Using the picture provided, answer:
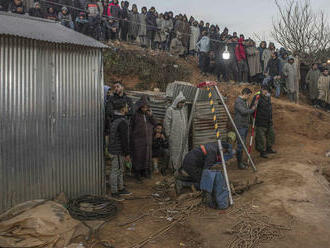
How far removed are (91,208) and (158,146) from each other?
3.22 metres

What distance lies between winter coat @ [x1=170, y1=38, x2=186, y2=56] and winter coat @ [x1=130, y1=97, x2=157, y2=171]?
811 centimetres

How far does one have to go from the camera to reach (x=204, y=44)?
13711 millimetres

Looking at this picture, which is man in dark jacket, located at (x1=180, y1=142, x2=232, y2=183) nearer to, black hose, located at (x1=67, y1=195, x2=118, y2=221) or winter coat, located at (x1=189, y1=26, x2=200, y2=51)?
black hose, located at (x1=67, y1=195, x2=118, y2=221)

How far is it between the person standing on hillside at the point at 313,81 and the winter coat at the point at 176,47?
19.6 ft

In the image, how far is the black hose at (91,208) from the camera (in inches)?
199

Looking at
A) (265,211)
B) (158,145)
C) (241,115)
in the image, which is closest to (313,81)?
(241,115)

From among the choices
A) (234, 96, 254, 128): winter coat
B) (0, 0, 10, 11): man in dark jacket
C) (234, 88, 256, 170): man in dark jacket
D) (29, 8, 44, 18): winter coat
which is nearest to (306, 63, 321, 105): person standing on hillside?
(234, 88, 256, 170): man in dark jacket

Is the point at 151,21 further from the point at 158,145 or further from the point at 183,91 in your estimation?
the point at 158,145

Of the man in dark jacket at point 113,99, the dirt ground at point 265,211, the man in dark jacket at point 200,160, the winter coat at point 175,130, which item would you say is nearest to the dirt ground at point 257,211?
the dirt ground at point 265,211

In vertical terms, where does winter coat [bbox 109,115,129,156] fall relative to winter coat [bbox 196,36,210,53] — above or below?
below

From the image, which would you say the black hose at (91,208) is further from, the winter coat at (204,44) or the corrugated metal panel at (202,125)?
the winter coat at (204,44)

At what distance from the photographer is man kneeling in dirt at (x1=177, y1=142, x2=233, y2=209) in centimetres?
548

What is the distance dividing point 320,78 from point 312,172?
292 inches

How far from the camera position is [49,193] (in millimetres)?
5320
